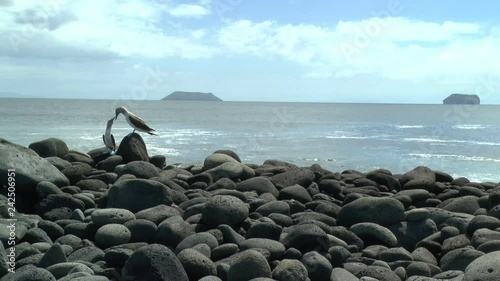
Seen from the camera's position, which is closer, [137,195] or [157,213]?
[157,213]

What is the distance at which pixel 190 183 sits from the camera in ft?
32.9

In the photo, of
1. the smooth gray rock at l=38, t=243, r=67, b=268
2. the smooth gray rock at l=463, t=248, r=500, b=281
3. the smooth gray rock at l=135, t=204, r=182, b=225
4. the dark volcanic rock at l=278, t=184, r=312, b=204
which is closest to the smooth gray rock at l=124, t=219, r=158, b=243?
the smooth gray rock at l=135, t=204, r=182, b=225

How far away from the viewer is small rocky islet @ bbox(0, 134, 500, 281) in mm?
5695

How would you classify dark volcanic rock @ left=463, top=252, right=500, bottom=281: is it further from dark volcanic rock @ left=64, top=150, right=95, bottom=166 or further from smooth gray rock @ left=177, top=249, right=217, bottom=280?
dark volcanic rock @ left=64, top=150, right=95, bottom=166

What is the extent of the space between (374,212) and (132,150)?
5.26 m

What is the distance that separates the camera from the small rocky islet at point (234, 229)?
570 cm

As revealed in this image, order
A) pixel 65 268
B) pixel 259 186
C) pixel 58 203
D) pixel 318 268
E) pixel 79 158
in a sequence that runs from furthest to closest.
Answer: pixel 79 158, pixel 259 186, pixel 58 203, pixel 318 268, pixel 65 268

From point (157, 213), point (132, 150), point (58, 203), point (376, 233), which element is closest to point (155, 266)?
point (157, 213)

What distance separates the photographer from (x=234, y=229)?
7.18 m

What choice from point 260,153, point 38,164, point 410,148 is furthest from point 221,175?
point 410,148

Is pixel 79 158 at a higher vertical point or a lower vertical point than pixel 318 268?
higher

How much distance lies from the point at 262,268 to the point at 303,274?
0.40 meters

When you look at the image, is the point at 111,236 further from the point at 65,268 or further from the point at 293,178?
the point at 293,178

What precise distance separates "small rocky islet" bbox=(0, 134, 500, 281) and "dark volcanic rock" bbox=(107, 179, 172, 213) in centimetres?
1
